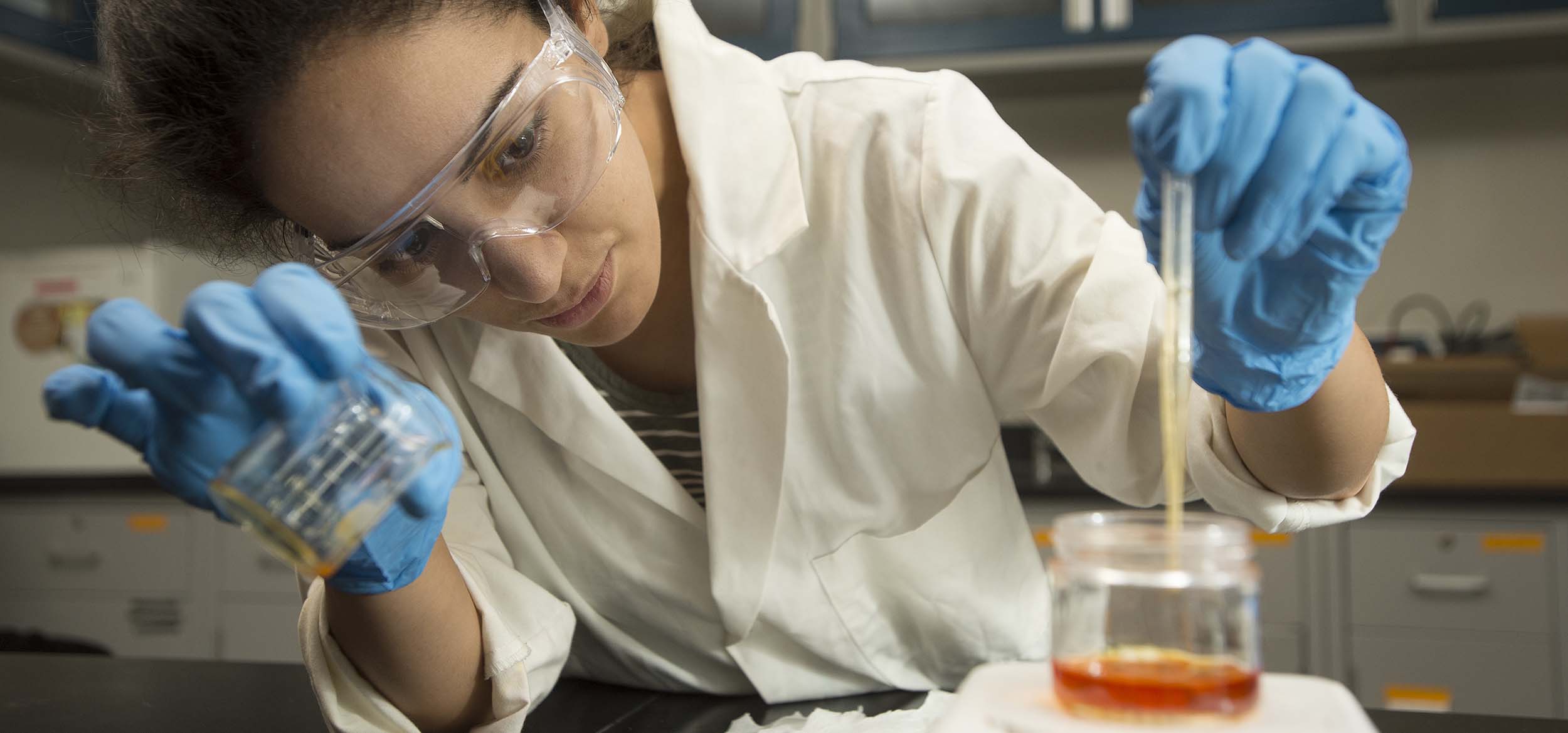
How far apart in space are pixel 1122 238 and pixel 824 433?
1.13ft

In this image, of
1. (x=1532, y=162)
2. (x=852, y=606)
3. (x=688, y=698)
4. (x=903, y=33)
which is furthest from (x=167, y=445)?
(x=1532, y=162)

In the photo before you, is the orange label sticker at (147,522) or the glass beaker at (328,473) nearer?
the glass beaker at (328,473)

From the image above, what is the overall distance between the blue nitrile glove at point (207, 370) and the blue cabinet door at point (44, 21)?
290 cm

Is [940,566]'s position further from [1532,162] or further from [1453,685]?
[1532,162]

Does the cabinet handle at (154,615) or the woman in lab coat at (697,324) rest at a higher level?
the woman in lab coat at (697,324)

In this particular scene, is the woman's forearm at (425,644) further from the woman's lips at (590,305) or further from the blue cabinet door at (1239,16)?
the blue cabinet door at (1239,16)

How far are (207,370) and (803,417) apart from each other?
25.2 inches

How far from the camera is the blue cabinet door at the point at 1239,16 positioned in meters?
2.81

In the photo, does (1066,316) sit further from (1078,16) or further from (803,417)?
(1078,16)

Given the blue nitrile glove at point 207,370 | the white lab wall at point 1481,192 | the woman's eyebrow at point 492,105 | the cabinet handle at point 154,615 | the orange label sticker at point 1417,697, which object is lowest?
the orange label sticker at point 1417,697

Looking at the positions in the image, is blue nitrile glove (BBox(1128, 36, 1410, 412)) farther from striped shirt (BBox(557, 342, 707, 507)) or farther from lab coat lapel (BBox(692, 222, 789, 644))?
striped shirt (BBox(557, 342, 707, 507))

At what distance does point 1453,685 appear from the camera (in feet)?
7.88

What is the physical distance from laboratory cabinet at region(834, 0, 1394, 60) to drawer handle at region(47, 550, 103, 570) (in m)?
2.31

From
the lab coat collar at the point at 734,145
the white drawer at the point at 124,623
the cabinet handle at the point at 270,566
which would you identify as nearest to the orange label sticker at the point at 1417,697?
the lab coat collar at the point at 734,145
